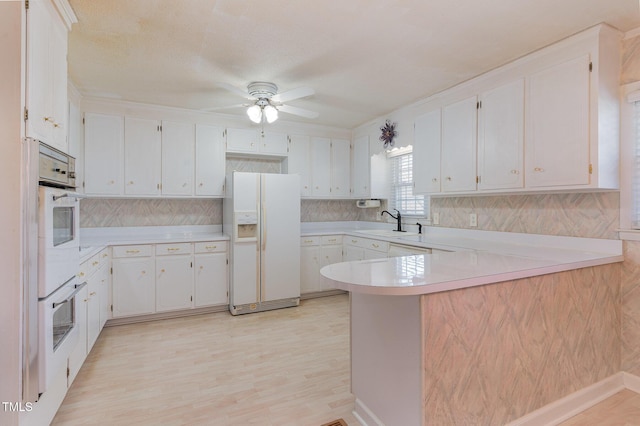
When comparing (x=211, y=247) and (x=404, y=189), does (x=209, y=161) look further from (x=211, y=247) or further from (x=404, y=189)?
(x=404, y=189)

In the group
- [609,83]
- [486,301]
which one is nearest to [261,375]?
[486,301]

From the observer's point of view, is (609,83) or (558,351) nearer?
(558,351)

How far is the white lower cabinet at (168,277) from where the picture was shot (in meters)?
3.38

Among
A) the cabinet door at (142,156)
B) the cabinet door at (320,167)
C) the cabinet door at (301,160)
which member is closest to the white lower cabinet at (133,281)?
the cabinet door at (142,156)

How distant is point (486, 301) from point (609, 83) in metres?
1.84

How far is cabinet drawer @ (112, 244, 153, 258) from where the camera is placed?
335cm

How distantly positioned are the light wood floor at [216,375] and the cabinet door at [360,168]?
1954mm

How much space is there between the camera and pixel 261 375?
2.38 metres

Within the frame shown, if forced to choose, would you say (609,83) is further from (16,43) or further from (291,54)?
(16,43)

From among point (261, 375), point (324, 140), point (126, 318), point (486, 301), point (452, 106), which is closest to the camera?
point (486, 301)

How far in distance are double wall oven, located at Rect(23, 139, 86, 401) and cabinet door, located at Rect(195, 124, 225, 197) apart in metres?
2.14

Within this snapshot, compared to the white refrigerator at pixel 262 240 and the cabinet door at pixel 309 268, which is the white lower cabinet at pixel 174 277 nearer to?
the white refrigerator at pixel 262 240

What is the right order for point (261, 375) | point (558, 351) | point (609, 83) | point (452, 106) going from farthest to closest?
1. point (452, 106)
2. point (261, 375)
3. point (609, 83)
4. point (558, 351)

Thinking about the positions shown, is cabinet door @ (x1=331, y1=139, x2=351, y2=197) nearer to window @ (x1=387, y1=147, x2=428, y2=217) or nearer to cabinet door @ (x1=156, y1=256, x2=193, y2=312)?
window @ (x1=387, y1=147, x2=428, y2=217)
